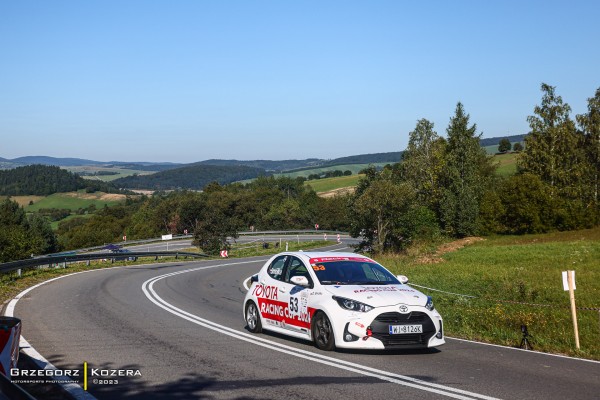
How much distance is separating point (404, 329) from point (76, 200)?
166048mm

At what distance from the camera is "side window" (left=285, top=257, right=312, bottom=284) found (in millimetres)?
11416

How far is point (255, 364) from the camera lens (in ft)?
29.3

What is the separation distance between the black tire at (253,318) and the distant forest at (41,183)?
557ft

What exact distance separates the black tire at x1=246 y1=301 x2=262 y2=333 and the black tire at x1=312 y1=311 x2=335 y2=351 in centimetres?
197

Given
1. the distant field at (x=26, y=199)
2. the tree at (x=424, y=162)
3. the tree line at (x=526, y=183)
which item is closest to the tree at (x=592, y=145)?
the tree line at (x=526, y=183)

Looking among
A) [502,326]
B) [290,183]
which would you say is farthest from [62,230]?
[502,326]

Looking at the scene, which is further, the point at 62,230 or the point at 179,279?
the point at 62,230

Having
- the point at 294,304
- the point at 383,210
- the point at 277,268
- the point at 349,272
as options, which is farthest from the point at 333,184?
the point at 294,304

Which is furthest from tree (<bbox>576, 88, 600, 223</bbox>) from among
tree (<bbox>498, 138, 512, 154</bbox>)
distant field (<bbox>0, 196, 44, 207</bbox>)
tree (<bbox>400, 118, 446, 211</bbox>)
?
distant field (<bbox>0, 196, 44, 207</bbox>)

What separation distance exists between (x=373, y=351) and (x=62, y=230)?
431 feet

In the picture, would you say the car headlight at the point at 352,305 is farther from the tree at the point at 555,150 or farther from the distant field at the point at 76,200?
the distant field at the point at 76,200

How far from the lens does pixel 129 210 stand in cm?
14762

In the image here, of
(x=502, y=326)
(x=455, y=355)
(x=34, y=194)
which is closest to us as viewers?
(x=455, y=355)

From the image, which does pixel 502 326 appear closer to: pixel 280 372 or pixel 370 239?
pixel 280 372
